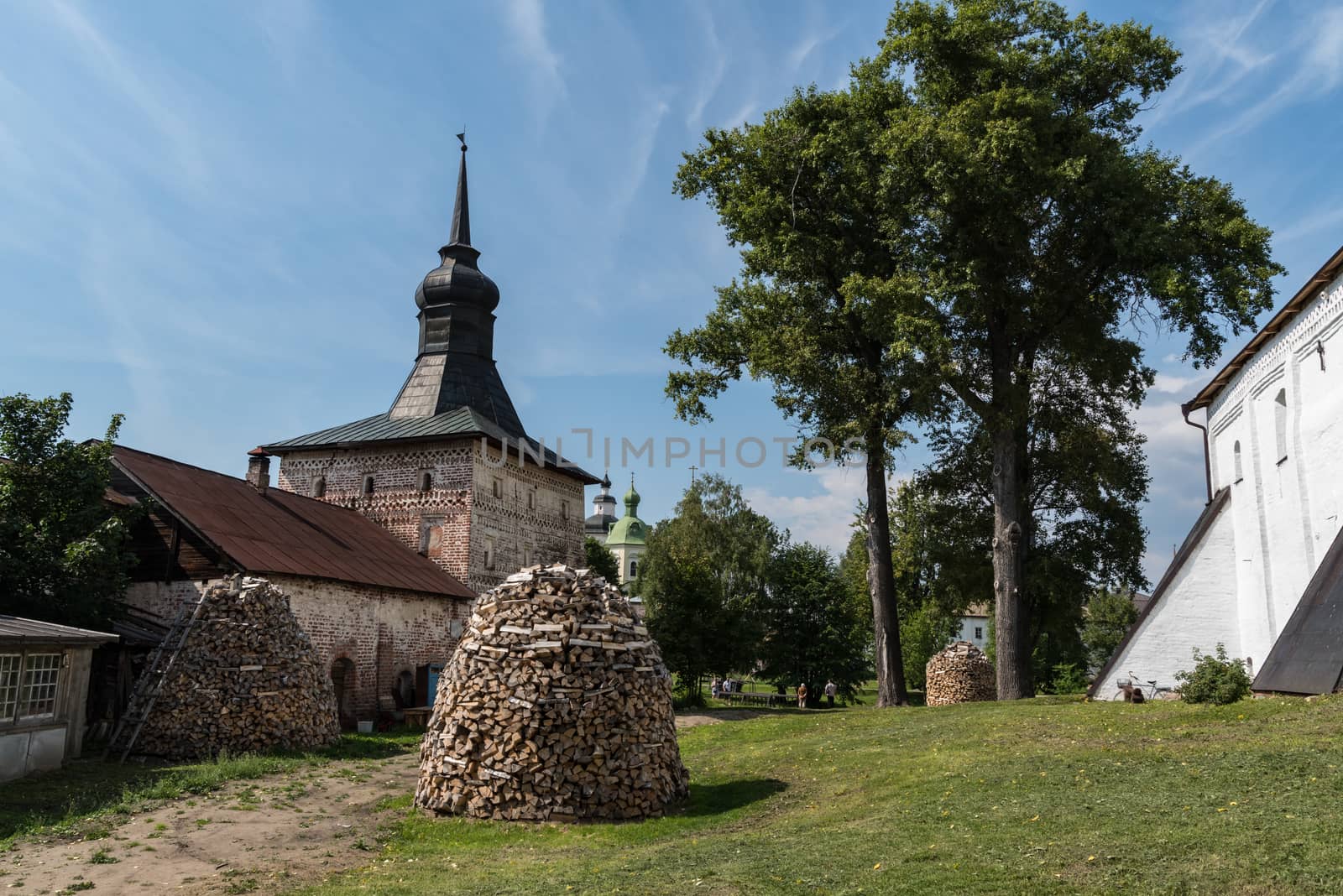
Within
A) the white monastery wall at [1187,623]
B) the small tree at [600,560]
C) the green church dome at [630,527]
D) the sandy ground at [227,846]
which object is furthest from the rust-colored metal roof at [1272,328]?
the green church dome at [630,527]

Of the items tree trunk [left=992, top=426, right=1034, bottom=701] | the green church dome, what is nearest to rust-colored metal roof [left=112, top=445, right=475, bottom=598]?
tree trunk [left=992, top=426, right=1034, bottom=701]

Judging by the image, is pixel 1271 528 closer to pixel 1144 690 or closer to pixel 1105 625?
pixel 1144 690

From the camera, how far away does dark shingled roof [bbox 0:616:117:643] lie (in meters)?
11.9

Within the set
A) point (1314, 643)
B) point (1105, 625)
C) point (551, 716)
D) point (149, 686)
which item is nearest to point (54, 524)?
point (149, 686)

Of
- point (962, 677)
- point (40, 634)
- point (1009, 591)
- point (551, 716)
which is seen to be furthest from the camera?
point (962, 677)

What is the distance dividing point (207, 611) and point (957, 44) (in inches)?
664

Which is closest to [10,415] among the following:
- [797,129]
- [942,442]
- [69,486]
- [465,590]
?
[69,486]

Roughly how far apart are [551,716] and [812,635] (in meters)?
24.5

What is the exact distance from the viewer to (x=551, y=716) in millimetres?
10117

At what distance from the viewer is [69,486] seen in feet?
55.3

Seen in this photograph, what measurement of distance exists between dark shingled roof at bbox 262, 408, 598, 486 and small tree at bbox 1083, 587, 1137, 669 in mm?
28172

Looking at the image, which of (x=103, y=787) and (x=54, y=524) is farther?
(x=54, y=524)

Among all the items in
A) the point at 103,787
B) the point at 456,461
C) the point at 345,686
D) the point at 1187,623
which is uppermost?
the point at 456,461

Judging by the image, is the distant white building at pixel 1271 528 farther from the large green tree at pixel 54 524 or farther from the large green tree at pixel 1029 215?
the large green tree at pixel 54 524
